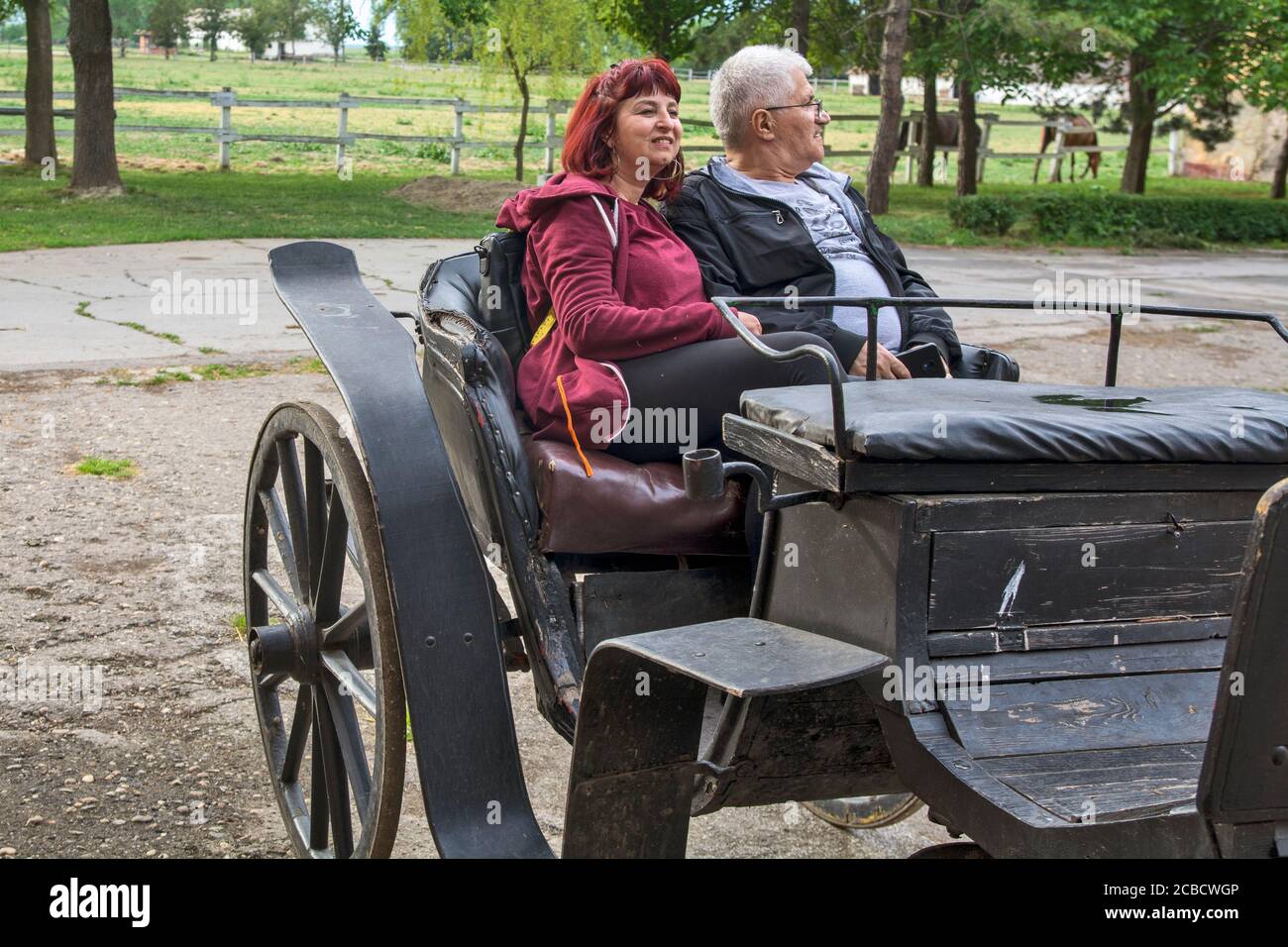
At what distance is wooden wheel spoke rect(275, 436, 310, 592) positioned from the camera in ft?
9.93

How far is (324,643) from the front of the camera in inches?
115

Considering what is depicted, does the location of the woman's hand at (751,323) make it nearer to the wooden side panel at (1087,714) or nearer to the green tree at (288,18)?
the wooden side panel at (1087,714)

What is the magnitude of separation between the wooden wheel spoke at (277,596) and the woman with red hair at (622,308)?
663 millimetres

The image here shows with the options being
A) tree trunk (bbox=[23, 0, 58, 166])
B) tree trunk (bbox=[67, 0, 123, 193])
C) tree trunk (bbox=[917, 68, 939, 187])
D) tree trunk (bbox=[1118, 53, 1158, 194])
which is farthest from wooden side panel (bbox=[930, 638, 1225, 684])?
tree trunk (bbox=[917, 68, 939, 187])

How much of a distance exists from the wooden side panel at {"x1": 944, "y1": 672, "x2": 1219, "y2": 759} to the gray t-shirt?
4.72ft

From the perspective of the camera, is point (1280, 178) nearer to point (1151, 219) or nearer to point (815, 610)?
point (1151, 219)

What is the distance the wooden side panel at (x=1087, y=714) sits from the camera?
1905mm

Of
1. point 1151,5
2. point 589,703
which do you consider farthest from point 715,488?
point 1151,5

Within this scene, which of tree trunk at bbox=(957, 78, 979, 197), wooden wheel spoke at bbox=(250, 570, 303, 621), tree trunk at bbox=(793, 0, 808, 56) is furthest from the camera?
tree trunk at bbox=(957, 78, 979, 197)

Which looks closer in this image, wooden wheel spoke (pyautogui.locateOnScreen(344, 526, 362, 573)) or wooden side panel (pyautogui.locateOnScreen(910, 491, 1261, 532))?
wooden side panel (pyautogui.locateOnScreen(910, 491, 1261, 532))

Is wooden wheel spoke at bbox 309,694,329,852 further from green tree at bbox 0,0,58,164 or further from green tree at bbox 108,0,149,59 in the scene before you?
green tree at bbox 108,0,149,59

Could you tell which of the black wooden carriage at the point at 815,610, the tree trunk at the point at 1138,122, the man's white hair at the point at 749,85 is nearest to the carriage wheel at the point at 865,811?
the black wooden carriage at the point at 815,610

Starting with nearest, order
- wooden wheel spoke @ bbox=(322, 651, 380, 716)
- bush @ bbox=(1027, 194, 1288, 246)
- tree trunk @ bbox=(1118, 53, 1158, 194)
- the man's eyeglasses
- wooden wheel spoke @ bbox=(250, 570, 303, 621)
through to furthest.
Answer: wooden wheel spoke @ bbox=(322, 651, 380, 716) → wooden wheel spoke @ bbox=(250, 570, 303, 621) → the man's eyeglasses → bush @ bbox=(1027, 194, 1288, 246) → tree trunk @ bbox=(1118, 53, 1158, 194)

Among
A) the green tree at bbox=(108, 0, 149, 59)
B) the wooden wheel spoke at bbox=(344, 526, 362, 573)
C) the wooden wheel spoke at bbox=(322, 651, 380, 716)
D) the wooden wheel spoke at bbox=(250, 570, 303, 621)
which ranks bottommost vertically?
the wooden wheel spoke at bbox=(322, 651, 380, 716)
